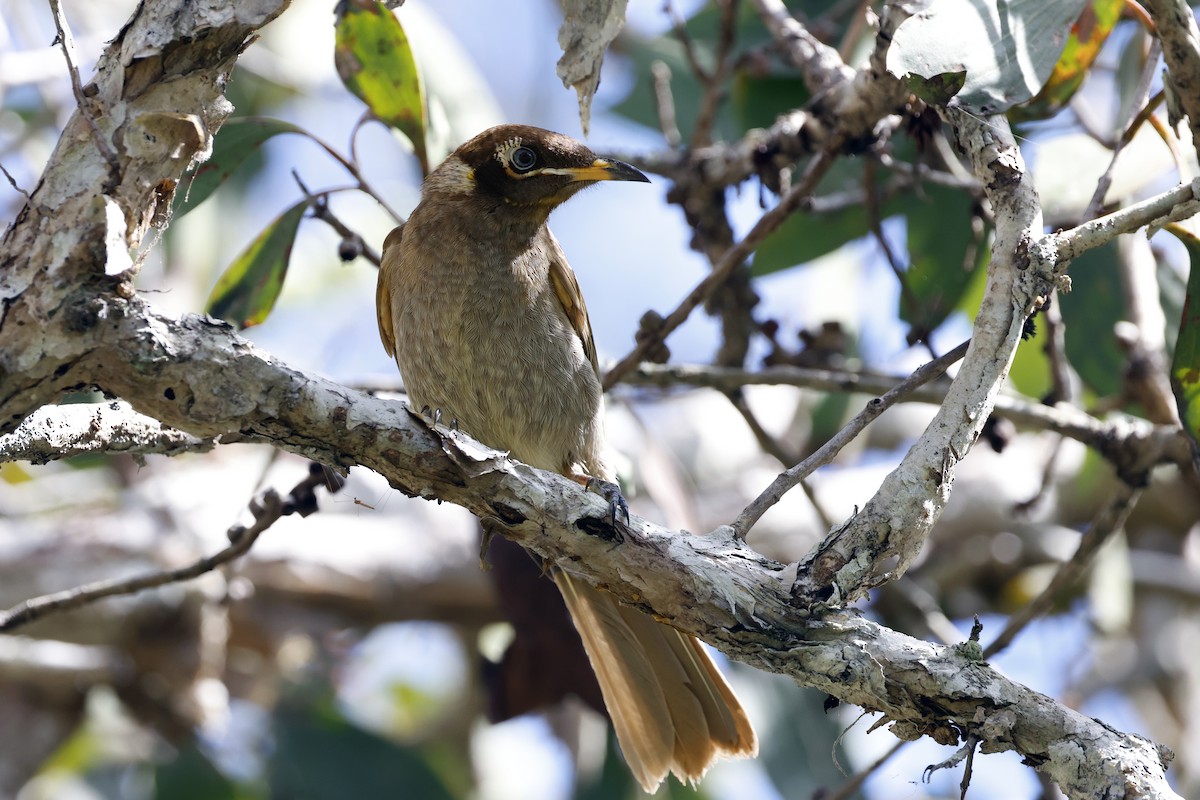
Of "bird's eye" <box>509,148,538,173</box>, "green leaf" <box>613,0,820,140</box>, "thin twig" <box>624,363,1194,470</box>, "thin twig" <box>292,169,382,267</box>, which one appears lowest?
"thin twig" <box>624,363,1194,470</box>

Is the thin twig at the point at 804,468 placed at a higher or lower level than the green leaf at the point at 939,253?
lower

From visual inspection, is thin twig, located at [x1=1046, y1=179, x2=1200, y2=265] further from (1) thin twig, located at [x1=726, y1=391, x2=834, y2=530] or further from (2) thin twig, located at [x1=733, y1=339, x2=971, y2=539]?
(1) thin twig, located at [x1=726, y1=391, x2=834, y2=530]

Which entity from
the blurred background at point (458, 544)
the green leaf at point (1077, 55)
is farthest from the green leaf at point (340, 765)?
the green leaf at point (1077, 55)

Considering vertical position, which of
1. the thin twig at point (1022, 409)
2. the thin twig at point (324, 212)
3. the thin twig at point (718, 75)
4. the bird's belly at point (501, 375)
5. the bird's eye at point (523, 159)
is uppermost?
the thin twig at point (718, 75)

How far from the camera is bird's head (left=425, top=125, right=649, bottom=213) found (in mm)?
4691

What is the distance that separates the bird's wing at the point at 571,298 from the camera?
183 inches

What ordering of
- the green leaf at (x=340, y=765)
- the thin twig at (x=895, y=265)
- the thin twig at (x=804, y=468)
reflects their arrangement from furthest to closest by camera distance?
→ the green leaf at (x=340, y=765) → the thin twig at (x=895, y=265) → the thin twig at (x=804, y=468)

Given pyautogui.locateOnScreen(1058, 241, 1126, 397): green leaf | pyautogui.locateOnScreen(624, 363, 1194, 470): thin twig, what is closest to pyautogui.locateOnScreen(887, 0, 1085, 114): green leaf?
pyautogui.locateOnScreen(624, 363, 1194, 470): thin twig

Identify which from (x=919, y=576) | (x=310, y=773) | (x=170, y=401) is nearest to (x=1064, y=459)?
(x=919, y=576)

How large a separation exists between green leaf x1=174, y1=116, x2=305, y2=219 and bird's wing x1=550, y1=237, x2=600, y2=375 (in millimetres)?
1073

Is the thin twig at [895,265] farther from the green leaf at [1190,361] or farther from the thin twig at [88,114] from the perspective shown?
the thin twig at [88,114]

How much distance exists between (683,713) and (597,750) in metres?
3.56

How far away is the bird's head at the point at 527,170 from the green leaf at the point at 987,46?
5.71 feet

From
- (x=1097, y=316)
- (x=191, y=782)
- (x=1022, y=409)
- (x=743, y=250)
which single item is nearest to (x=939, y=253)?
(x=1097, y=316)
